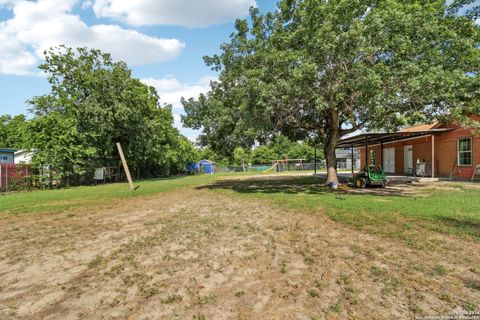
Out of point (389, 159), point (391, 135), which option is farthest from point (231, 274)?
point (389, 159)

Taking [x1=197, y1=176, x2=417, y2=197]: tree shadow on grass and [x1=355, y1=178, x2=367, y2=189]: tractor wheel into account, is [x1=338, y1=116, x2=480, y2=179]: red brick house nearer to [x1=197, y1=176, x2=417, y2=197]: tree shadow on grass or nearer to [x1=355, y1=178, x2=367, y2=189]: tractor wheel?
[x1=355, y1=178, x2=367, y2=189]: tractor wheel

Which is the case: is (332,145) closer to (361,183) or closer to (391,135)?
(361,183)

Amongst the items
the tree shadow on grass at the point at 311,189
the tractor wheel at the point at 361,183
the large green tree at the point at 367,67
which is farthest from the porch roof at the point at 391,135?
the large green tree at the point at 367,67

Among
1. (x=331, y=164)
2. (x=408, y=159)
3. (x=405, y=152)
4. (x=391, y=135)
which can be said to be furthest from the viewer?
(x=405, y=152)

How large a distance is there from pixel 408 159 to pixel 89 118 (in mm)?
24976

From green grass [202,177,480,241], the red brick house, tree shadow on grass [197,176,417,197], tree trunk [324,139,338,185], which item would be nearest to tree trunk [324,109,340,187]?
tree trunk [324,139,338,185]

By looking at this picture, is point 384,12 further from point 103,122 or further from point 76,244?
point 103,122

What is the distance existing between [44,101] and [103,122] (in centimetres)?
482

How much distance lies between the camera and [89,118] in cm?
2183

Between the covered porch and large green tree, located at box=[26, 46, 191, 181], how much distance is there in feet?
58.5

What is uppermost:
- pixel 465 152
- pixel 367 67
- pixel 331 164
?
pixel 367 67

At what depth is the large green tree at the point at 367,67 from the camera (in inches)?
399

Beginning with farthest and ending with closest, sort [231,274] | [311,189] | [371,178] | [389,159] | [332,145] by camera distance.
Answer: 1. [389,159]
2. [332,145]
3. [311,189]
4. [371,178]
5. [231,274]

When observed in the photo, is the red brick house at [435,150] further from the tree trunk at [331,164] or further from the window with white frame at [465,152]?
the tree trunk at [331,164]
